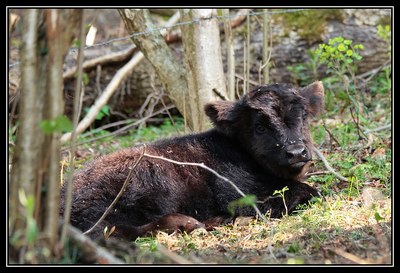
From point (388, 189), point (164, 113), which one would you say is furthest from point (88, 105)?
point (388, 189)

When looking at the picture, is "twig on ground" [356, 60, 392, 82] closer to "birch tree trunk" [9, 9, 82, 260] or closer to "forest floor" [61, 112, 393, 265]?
"forest floor" [61, 112, 393, 265]

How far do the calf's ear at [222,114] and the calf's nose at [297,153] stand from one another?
0.89m

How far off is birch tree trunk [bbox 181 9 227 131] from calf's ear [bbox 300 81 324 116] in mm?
1466

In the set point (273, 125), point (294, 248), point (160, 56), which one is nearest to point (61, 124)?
point (294, 248)

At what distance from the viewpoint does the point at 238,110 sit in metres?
7.54

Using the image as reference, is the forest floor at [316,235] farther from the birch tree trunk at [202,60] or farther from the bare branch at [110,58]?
the bare branch at [110,58]

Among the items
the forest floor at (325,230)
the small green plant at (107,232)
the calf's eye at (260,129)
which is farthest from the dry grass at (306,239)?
the calf's eye at (260,129)

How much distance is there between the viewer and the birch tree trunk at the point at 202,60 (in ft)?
28.5

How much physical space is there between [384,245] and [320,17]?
8574mm

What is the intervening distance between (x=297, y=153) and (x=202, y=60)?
7.88 feet

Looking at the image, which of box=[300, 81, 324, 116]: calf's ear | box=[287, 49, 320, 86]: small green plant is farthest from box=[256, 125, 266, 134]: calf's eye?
box=[287, 49, 320, 86]: small green plant

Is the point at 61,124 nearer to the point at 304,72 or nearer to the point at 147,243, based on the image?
the point at 147,243

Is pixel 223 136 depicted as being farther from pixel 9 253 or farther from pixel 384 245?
pixel 9 253
